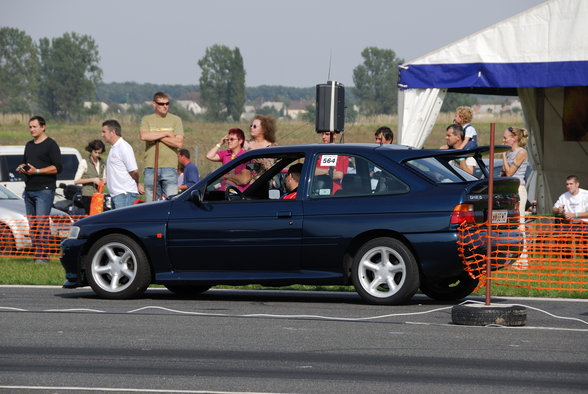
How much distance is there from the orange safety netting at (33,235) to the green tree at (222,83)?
13064 centimetres

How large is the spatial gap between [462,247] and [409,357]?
272 cm

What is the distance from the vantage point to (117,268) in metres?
10.7

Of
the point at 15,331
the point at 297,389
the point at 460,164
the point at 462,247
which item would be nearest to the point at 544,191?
the point at 460,164

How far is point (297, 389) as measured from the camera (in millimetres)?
5918

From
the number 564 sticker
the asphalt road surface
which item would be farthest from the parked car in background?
the number 564 sticker

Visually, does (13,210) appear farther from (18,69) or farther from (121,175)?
(18,69)

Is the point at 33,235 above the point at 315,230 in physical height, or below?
below

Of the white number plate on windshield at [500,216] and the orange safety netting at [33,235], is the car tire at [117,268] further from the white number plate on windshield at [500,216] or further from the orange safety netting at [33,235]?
the orange safety netting at [33,235]

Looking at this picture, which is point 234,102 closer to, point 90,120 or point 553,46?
point 90,120

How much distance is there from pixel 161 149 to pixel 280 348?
24.2 feet

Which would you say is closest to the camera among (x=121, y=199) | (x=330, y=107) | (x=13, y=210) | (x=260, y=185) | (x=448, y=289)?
(x=448, y=289)

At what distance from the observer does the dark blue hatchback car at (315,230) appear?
9789 mm

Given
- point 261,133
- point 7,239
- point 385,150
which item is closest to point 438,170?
point 385,150

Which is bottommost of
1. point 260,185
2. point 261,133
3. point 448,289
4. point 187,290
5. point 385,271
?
point 187,290
